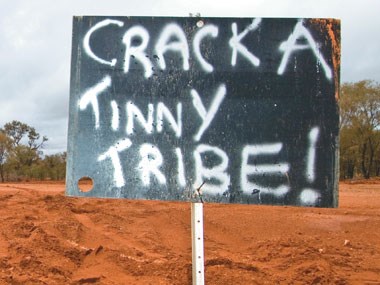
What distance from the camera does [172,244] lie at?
18.7 ft

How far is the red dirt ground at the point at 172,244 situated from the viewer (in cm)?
426

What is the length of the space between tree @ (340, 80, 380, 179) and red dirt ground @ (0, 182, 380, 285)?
18.4 meters

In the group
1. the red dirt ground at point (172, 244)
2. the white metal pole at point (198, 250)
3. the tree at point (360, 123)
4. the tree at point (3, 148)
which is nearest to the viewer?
the white metal pole at point (198, 250)

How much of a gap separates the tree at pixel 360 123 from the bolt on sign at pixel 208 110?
24.3 metres

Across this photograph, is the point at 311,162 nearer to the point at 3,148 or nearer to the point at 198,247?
the point at 198,247

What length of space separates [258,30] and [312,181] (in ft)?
2.59

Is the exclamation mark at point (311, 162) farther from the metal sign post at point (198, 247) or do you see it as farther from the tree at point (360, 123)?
the tree at point (360, 123)

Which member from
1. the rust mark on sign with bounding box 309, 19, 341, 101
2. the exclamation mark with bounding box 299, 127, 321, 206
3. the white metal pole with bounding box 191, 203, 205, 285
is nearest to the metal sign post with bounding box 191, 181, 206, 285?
the white metal pole with bounding box 191, 203, 205, 285

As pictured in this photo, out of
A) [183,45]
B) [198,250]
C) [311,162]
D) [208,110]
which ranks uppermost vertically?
[183,45]

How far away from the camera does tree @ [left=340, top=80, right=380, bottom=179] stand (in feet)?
83.1

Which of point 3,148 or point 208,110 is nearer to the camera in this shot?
point 208,110

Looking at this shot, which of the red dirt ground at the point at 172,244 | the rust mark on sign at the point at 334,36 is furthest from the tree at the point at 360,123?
the rust mark on sign at the point at 334,36

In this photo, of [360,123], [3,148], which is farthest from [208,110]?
[3,148]

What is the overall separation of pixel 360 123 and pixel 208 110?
24.9 m
